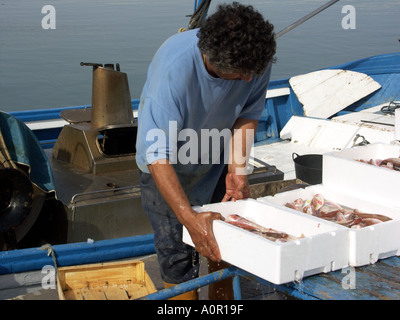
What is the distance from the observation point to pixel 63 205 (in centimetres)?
460

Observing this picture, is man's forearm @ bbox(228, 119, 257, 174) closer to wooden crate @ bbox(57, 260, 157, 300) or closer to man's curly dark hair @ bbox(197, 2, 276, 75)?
man's curly dark hair @ bbox(197, 2, 276, 75)

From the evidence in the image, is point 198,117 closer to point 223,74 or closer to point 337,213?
point 223,74

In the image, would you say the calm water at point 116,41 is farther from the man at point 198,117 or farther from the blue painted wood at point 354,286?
the blue painted wood at point 354,286

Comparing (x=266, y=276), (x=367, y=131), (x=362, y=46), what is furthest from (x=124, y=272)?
(x=362, y=46)

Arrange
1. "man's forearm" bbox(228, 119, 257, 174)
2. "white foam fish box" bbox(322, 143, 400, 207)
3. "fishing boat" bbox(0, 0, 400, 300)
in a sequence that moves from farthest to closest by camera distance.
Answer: "fishing boat" bbox(0, 0, 400, 300)
"man's forearm" bbox(228, 119, 257, 174)
"white foam fish box" bbox(322, 143, 400, 207)

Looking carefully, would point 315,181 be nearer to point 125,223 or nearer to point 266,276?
point 125,223

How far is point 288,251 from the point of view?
2.06m

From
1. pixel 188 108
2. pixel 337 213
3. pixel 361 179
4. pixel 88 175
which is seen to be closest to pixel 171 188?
pixel 188 108

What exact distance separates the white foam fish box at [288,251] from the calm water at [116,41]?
11642 mm

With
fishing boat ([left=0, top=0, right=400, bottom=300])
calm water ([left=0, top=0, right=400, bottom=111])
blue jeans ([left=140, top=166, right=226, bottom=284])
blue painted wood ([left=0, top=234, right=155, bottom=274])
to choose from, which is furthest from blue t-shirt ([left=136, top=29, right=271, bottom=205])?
calm water ([left=0, top=0, right=400, bottom=111])

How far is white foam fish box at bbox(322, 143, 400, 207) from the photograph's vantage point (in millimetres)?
2611

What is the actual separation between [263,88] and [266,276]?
40.7 inches

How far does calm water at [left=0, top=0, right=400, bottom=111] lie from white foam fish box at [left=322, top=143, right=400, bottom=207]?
1121 centimetres

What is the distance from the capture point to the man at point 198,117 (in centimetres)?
218
